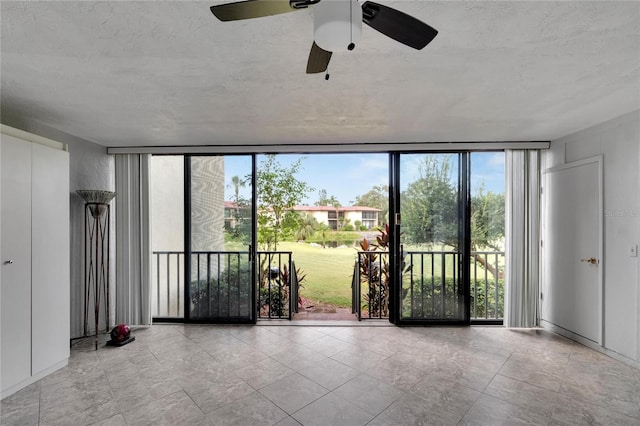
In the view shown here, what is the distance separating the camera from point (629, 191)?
2689 mm

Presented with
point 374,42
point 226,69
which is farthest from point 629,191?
point 226,69

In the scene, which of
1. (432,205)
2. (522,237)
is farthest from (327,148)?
(522,237)

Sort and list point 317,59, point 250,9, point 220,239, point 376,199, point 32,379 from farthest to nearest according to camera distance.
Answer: point 376,199, point 220,239, point 32,379, point 317,59, point 250,9

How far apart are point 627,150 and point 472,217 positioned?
1.53 metres

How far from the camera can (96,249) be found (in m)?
3.25

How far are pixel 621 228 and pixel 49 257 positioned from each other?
213 inches

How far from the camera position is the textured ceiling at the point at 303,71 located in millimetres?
1383

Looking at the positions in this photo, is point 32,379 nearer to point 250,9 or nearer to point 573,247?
point 250,9

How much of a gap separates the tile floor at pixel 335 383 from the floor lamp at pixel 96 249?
0.49 metres

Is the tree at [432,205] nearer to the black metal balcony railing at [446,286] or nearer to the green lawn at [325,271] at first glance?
the black metal balcony railing at [446,286]

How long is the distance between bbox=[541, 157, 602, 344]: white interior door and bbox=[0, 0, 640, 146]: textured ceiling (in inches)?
24.9

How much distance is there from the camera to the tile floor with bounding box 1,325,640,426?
199 cm

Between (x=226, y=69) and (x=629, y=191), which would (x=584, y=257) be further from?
(x=226, y=69)

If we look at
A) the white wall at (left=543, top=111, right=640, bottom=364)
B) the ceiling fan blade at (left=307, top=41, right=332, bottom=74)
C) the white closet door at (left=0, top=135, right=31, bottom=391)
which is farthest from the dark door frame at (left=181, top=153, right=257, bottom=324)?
the white wall at (left=543, top=111, right=640, bottom=364)
